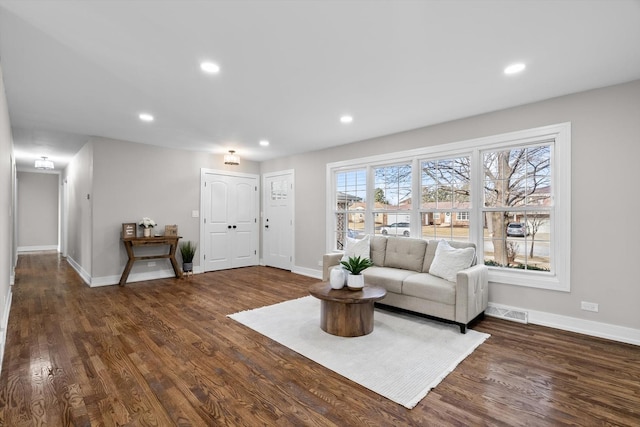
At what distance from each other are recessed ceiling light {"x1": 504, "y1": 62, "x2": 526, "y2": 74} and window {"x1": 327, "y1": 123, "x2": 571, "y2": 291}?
1.05m

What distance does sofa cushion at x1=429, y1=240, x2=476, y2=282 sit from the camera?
3.44m

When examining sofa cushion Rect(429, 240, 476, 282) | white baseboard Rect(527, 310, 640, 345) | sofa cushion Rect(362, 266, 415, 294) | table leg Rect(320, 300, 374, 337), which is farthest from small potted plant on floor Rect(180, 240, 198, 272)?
white baseboard Rect(527, 310, 640, 345)

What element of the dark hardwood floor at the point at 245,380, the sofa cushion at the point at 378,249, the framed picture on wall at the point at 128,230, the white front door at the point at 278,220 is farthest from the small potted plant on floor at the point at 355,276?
the framed picture on wall at the point at 128,230

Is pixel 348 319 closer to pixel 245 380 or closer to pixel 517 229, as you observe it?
pixel 245 380

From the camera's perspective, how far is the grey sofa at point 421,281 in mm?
3184

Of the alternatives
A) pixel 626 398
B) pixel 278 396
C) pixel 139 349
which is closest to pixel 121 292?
pixel 139 349

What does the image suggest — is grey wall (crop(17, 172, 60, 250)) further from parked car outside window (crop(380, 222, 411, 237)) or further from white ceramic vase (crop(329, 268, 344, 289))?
white ceramic vase (crop(329, 268, 344, 289))

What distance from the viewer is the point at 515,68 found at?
271 cm

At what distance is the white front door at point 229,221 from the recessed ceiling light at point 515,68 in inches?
218

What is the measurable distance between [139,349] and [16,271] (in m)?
5.78

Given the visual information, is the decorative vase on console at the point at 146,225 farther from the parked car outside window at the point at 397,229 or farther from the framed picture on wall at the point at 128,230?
the parked car outside window at the point at 397,229

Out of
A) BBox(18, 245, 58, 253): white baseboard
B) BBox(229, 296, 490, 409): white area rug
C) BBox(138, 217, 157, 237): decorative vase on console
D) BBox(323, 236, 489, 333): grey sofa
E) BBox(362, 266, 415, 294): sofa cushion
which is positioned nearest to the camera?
BBox(229, 296, 490, 409): white area rug

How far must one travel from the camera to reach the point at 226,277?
5.88 m

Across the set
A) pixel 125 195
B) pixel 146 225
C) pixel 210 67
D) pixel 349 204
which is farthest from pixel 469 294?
pixel 125 195
